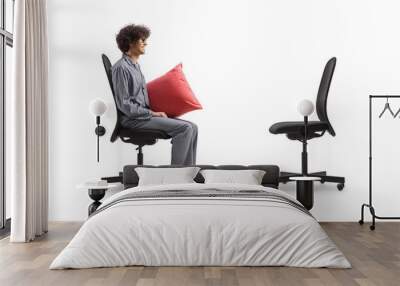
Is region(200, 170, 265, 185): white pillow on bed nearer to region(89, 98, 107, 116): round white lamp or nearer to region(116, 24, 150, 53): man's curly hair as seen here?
region(89, 98, 107, 116): round white lamp

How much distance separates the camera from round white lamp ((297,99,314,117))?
5363 millimetres

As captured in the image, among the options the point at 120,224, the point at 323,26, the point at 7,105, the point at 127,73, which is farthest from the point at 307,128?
Answer: the point at 7,105

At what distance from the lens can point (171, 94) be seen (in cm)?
552

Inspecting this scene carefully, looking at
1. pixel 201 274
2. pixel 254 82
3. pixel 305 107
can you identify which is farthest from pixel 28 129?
pixel 305 107

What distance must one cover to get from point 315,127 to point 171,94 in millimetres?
1427

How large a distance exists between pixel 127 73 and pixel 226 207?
2.33 metres

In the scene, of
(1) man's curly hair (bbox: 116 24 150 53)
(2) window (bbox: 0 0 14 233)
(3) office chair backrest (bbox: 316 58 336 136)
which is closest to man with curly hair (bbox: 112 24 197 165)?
(1) man's curly hair (bbox: 116 24 150 53)

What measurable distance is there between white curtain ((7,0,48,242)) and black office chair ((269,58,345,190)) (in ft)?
7.34

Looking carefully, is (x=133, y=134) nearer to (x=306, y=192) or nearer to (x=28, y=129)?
(x=28, y=129)

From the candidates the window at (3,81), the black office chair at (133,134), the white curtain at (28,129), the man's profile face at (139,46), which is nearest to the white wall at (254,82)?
the man's profile face at (139,46)

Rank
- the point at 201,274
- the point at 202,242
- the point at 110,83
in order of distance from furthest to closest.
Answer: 1. the point at 110,83
2. the point at 202,242
3. the point at 201,274

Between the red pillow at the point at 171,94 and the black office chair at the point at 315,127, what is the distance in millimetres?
888

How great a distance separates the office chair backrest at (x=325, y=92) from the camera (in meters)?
5.34

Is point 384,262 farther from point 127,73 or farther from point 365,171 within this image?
point 127,73
